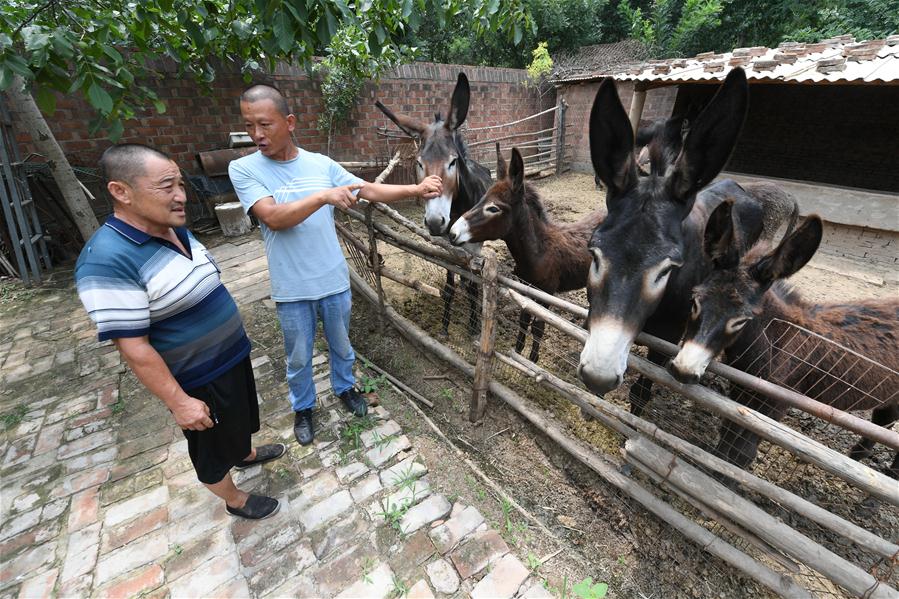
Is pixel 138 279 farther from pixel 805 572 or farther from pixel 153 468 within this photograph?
pixel 805 572

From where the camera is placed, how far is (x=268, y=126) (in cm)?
219

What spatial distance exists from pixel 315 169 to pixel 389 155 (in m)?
8.72

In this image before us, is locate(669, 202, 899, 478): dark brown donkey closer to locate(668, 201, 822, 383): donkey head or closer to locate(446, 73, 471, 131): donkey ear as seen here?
locate(668, 201, 822, 383): donkey head

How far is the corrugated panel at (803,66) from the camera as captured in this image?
18.9 ft

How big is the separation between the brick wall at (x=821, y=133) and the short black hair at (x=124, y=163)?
11.6m

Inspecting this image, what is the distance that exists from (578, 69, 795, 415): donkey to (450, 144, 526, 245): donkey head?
132 centimetres

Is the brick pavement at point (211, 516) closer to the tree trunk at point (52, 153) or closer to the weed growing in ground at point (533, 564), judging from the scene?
the weed growing in ground at point (533, 564)

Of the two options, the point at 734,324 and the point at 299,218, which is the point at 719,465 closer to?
the point at 734,324

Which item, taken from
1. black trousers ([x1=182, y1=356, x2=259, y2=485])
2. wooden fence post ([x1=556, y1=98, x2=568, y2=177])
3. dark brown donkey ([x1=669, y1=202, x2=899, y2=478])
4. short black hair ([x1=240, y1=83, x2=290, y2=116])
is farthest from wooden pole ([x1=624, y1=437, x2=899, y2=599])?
wooden fence post ([x1=556, y1=98, x2=568, y2=177])

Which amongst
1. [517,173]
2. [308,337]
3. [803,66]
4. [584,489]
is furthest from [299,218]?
[803,66]

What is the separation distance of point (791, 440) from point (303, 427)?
306 cm

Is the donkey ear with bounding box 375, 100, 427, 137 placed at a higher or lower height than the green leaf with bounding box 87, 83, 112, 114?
lower

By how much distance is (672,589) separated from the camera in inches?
90.2

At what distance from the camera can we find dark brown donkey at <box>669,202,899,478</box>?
189 centimetres
